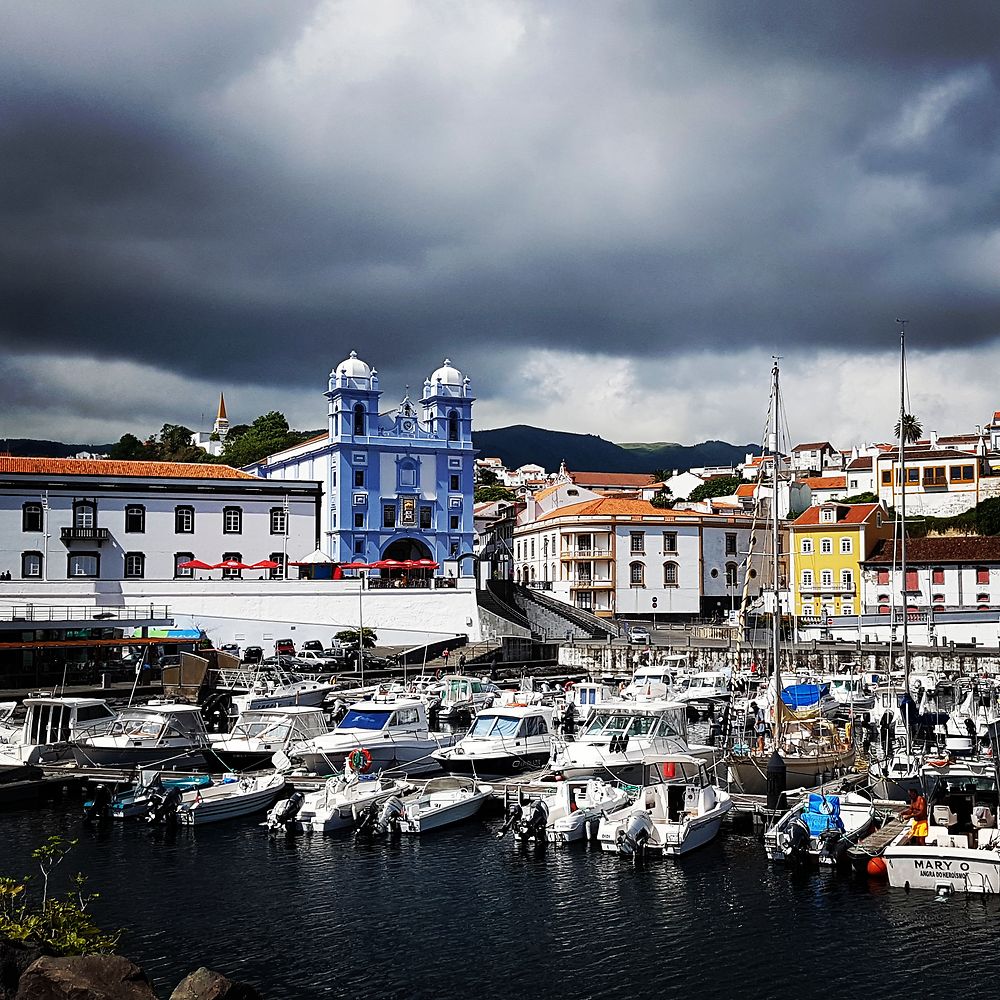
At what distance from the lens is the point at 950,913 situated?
2116cm

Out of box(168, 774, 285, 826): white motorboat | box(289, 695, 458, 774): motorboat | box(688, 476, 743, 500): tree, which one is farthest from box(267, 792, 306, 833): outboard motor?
box(688, 476, 743, 500): tree

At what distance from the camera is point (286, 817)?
2811 cm

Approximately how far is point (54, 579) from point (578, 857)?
50645mm

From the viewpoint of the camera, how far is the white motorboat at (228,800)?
29.1 m

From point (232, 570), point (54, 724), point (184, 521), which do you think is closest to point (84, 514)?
point (184, 521)

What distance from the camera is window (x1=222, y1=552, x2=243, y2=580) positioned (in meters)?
71.9

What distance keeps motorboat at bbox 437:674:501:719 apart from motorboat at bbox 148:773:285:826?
1889 cm

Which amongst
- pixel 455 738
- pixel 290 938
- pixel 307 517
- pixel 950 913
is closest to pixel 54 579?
pixel 307 517

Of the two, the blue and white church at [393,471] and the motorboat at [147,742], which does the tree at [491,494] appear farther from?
the motorboat at [147,742]

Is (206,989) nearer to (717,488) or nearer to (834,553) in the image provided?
(834,553)

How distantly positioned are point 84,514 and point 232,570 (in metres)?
9.59

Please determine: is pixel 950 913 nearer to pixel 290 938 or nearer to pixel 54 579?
pixel 290 938

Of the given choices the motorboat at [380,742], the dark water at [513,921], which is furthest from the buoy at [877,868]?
the motorboat at [380,742]

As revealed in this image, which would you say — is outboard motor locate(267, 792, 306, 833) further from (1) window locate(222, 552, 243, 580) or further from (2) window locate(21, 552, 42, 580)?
(2) window locate(21, 552, 42, 580)
